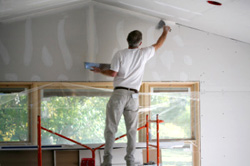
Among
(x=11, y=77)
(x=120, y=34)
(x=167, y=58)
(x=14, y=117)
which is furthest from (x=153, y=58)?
(x=14, y=117)

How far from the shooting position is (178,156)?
509 cm

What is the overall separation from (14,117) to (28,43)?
95cm

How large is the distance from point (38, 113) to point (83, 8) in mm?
1464

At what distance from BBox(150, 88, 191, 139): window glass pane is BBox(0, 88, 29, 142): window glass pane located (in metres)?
1.62

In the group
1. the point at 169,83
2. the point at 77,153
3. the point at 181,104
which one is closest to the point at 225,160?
the point at 181,104

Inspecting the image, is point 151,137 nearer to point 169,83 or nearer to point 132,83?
point 169,83

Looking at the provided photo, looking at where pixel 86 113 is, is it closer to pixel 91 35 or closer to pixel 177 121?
pixel 91 35

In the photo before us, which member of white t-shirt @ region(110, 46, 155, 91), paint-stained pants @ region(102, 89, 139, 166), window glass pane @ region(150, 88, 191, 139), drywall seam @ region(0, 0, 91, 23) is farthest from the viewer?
window glass pane @ region(150, 88, 191, 139)

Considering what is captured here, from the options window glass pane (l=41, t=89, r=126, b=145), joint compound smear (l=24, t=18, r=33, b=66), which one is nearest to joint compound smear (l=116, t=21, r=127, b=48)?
window glass pane (l=41, t=89, r=126, b=145)

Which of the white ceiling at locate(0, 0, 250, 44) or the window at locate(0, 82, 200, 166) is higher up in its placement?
the white ceiling at locate(0, 0, 250, 44)

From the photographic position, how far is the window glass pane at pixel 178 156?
16.6 feet

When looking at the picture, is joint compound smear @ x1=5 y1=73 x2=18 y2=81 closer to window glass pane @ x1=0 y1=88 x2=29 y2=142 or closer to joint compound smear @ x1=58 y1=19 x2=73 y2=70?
window glass pane @ x1=0 y1=88 x2=29 y2=142

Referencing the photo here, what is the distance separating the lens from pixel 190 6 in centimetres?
415

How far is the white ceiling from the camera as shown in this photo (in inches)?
156
